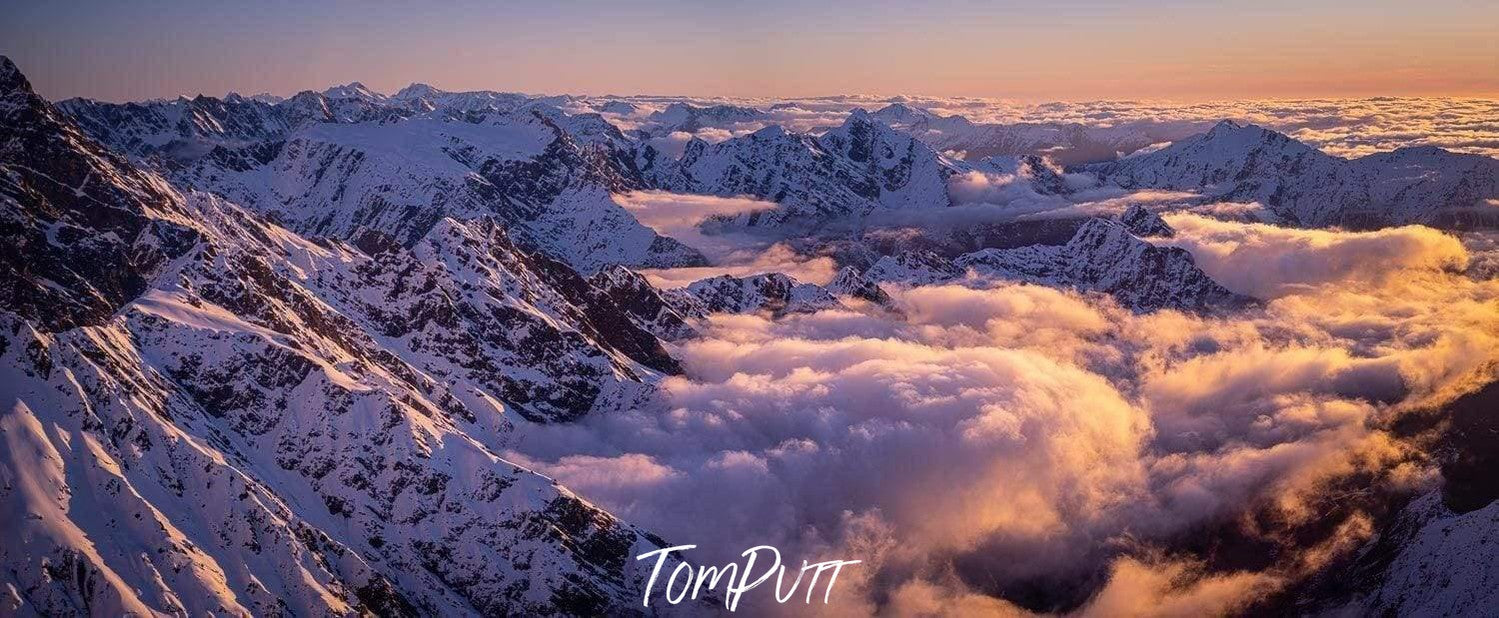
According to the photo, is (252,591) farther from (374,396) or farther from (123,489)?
(374,396)

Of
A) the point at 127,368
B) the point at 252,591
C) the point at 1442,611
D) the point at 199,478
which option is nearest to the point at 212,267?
the point at 127,368

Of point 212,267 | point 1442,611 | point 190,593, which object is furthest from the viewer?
point 212,267

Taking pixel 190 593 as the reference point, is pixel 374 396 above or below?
above

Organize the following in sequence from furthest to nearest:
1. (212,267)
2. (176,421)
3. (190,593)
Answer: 1. (212,267)
2. (176,421)
3. (190,593)

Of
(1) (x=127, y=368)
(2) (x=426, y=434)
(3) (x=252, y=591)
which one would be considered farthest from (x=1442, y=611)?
(1) (x=127, y=368)

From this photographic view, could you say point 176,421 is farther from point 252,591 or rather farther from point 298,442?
point 252,591

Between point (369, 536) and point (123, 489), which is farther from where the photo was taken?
point (369, 536)

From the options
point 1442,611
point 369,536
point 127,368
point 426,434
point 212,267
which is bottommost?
point 1442,611
